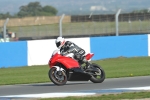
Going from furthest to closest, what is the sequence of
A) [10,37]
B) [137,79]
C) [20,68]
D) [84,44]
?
[10,37]
[84,44]
[20,68]
[137,79]

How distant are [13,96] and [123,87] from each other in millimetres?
2676

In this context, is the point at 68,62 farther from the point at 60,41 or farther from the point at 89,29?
the point at 89,29

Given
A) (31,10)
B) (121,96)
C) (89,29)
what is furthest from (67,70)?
(31,10)

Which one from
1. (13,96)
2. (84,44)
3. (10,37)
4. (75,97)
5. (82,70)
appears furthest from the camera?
(10,37)

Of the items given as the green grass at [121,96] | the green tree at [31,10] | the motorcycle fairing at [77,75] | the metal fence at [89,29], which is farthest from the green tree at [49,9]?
the green grass at [121,96]

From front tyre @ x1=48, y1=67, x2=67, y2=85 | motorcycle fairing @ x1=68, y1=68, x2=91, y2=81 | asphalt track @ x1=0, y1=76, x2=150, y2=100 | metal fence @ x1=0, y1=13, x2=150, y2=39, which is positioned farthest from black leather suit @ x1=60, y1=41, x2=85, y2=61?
metal fence @ x1=0, y1=13, x2=150, y2=39

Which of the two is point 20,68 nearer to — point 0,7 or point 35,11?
point 0,7

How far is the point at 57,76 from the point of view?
13.6 metres

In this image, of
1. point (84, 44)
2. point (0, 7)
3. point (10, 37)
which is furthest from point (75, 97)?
point (0, 7)

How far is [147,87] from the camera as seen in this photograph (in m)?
12.5

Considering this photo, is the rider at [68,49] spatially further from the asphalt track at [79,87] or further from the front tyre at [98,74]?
the asphalt track at [79,87]

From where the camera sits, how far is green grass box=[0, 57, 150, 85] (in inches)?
630

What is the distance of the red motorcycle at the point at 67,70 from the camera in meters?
13.5

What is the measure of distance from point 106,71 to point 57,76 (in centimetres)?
451
